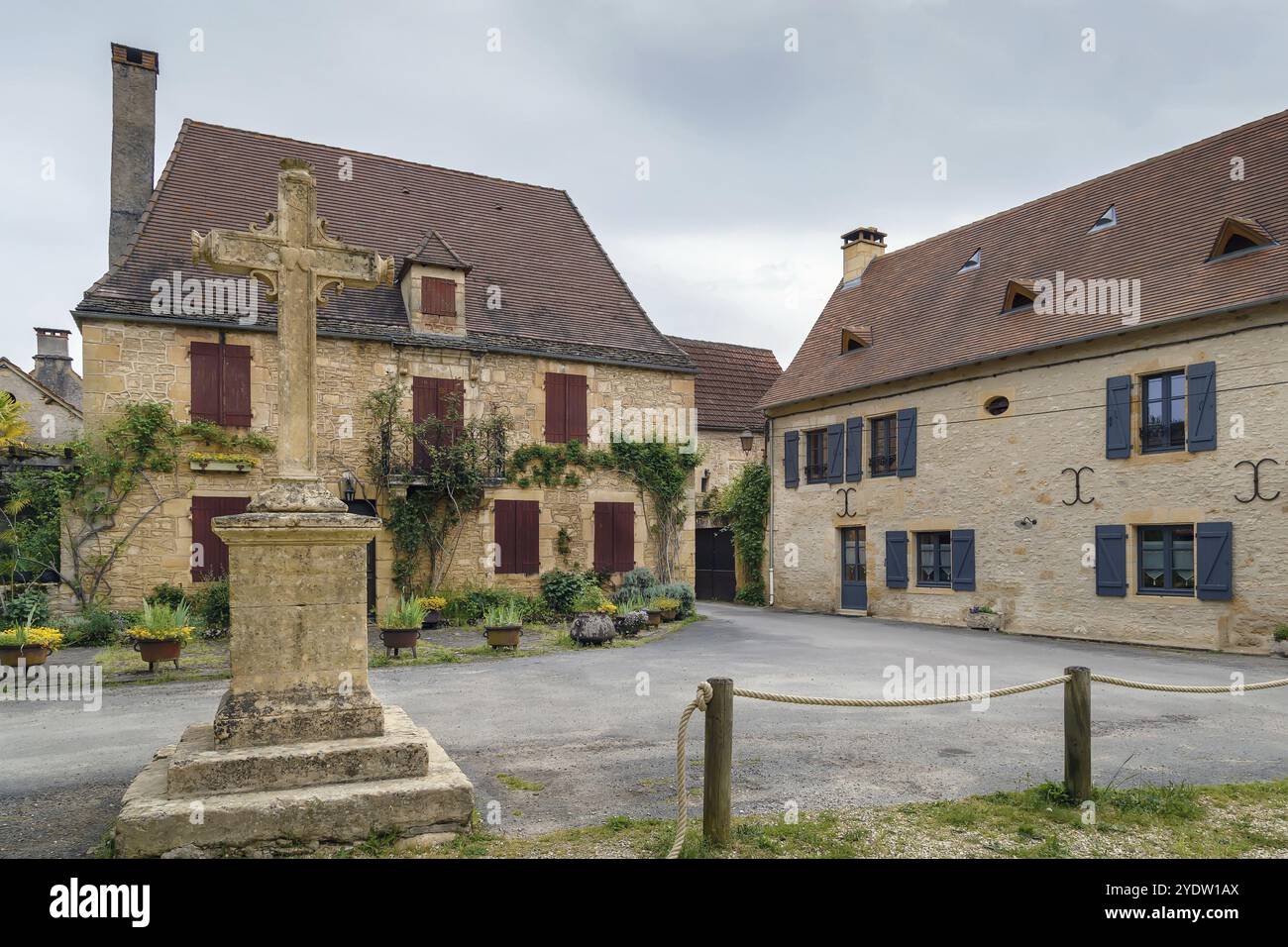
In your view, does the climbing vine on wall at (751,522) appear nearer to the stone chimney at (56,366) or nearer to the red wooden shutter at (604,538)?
the red wooden shutter at (604,538)

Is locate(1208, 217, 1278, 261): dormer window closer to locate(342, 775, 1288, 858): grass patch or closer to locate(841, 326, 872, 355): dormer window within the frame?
locate(841, 326, 872, 355): dormer window

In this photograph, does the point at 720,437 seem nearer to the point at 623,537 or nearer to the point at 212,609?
the point at 623,537

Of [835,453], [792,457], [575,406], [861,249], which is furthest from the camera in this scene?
[861,249]

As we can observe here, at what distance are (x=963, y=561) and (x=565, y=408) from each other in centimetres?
824

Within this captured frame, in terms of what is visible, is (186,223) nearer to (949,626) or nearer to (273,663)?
(273,663)

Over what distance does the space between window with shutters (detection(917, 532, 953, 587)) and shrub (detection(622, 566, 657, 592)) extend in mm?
5472

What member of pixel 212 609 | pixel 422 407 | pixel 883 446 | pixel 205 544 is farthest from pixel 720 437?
pixel 212 609

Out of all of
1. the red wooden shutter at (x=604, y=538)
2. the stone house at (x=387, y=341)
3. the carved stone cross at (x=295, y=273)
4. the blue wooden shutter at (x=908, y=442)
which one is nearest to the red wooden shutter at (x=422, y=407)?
the stone house at (x=387, y=341)

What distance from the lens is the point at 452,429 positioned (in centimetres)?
1628

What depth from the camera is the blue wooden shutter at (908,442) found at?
59.0ft

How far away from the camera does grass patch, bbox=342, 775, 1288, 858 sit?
167 inches

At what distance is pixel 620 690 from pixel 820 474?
12298 mm

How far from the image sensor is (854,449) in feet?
64.0
